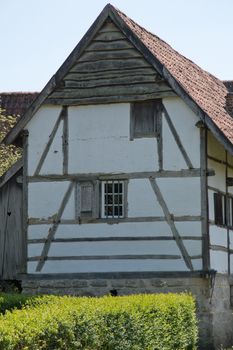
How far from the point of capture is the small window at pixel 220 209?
24062mm

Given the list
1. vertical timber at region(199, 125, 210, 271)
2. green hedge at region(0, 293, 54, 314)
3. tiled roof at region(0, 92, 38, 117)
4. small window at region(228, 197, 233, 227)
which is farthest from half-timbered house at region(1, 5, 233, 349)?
tiled roof at region(0, 92, 38, 117)

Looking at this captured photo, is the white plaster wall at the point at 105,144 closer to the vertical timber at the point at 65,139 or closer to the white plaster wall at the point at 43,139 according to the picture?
the vertical timber at the point at 65,139

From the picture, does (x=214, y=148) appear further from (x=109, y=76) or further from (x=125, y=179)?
(x=109, y=76)

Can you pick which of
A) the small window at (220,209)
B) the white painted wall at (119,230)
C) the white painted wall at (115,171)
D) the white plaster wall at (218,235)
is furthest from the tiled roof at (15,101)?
the white plaster wall at (218,235)

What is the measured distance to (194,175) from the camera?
23.1 m

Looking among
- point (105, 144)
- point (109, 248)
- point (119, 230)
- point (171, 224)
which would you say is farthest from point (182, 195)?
point (105, 144)

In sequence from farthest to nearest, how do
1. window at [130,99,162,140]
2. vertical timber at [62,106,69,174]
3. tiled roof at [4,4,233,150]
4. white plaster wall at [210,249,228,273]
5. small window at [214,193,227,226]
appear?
vertical timber at [62,106,69,174], small window at [214,193,227,226], window at [130,99,162,140], white plaster wall at [210,249,228,273], tiled roof at [4,4,233,150]

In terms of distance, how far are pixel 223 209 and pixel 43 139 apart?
5229 mm

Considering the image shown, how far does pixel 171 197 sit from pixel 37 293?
4.45m

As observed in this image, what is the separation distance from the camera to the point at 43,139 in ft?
81.3

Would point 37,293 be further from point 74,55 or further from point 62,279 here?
point 74,55

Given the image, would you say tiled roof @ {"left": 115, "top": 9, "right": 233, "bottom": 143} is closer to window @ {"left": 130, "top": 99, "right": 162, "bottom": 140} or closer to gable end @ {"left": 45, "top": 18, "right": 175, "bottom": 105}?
gable end @ {"left": 45, "top": 18, "right": 175, "bottom": 105}

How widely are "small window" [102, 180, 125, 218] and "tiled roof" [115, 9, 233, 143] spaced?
9.78 ft

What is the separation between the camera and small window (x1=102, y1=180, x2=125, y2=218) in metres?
23.9
